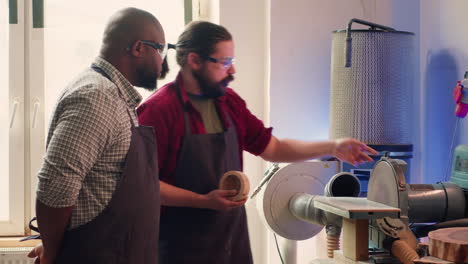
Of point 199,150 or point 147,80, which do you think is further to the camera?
point 199,150

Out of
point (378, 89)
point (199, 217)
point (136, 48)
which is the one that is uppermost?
point (136, 48)

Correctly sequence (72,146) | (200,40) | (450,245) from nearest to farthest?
(450,245)
(72,146)
(200,40)

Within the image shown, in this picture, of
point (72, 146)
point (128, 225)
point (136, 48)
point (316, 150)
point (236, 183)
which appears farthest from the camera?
point (316, 150)

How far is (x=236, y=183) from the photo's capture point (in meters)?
1.89

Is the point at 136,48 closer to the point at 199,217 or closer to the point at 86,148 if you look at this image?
the point at 86,148

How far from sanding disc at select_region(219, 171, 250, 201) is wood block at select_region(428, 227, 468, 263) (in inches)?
25.2

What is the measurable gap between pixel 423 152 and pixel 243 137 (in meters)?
1.01

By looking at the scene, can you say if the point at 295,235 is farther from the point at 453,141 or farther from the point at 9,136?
the point at 9,136

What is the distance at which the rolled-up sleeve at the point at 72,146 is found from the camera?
1373 mm

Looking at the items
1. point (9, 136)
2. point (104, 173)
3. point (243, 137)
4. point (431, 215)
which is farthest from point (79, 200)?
point (9, 136)

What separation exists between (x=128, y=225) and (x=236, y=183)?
1.59ft

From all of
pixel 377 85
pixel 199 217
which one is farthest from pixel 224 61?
pixel 377 85

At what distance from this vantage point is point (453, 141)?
96.7 inches

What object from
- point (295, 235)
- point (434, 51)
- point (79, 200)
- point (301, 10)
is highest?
point (301, 10)
